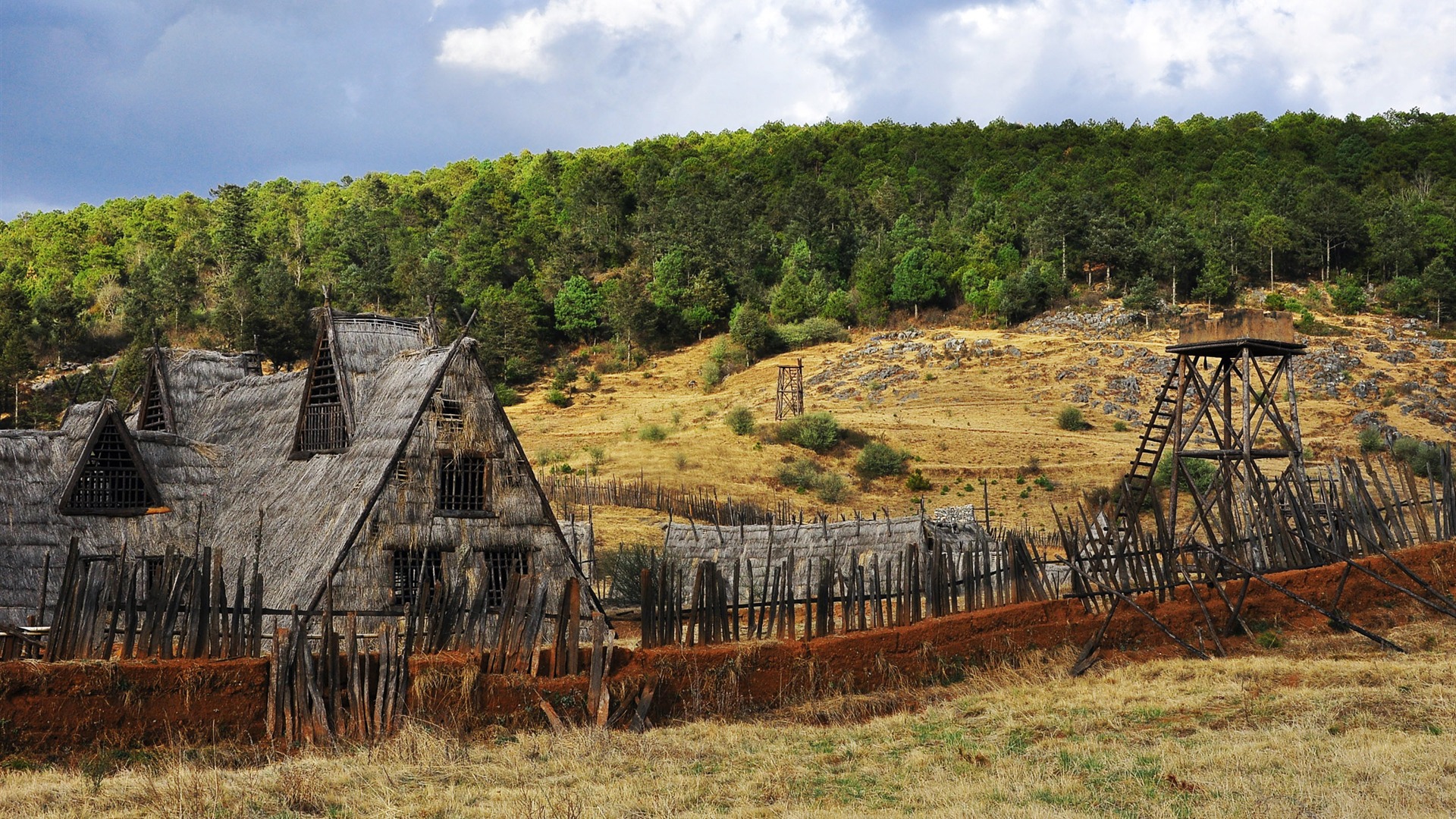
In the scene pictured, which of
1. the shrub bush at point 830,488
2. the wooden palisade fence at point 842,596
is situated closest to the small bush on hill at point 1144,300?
the shrub bush at point 830,488

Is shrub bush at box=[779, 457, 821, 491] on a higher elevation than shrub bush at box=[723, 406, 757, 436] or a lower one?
lower

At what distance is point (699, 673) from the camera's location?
14.2 metres

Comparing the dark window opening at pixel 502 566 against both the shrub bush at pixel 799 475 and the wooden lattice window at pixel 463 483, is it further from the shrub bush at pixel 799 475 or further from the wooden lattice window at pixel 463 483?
the shrub bush at pixel 799 475

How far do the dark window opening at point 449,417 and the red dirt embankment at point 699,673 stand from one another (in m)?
7.06

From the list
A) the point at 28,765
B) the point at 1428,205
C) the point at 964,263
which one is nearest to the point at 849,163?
the point at 964,263

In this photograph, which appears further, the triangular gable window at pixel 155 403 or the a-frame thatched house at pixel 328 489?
the triangular gable window at pixel 155 403

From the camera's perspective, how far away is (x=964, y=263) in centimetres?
7688

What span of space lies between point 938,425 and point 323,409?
115ft

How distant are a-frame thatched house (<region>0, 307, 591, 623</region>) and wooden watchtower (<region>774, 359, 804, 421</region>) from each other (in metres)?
33.2

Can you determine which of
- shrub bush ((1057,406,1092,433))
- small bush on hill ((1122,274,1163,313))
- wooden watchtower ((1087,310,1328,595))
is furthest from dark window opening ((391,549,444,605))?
small bush on hill ((1122,274,1163,313))

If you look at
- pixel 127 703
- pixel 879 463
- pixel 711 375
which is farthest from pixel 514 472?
pixel 711 375

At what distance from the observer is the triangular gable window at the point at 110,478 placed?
20.1 metres

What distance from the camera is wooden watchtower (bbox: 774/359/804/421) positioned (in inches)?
2185

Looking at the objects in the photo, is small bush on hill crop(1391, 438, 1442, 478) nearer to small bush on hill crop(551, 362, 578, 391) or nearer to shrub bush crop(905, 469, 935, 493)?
shrub bush crop(905, 469, 935, 493)
